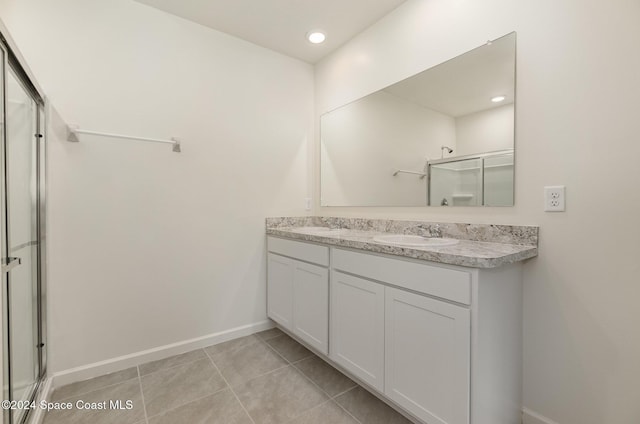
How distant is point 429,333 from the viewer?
1.24 metres

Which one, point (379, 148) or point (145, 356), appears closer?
point (145, 356)

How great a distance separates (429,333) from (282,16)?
2.14 metres

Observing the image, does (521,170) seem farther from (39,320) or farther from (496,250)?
(39,320)

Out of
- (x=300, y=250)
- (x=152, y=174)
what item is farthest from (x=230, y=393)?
(x=152, y=174)

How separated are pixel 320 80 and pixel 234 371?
7.84 ft

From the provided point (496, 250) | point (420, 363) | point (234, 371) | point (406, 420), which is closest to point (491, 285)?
point (496, 250)

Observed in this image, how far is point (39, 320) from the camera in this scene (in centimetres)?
161

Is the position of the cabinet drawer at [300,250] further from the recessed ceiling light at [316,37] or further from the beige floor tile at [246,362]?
the recessed ceiling light at [316,37]

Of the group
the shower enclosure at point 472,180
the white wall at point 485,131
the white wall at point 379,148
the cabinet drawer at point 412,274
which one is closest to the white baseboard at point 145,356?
the cabinet drawer at point 412,274

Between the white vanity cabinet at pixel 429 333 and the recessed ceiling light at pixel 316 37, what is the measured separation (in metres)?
1.64

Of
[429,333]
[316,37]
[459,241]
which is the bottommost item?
[429,333]

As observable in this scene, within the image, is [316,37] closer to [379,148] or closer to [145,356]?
[379,148]

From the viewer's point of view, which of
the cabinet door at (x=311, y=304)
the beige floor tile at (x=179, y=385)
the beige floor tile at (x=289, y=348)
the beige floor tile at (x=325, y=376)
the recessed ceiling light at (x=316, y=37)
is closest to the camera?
the beige floor tile at (x=179, y=385)

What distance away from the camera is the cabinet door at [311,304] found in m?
1.81
